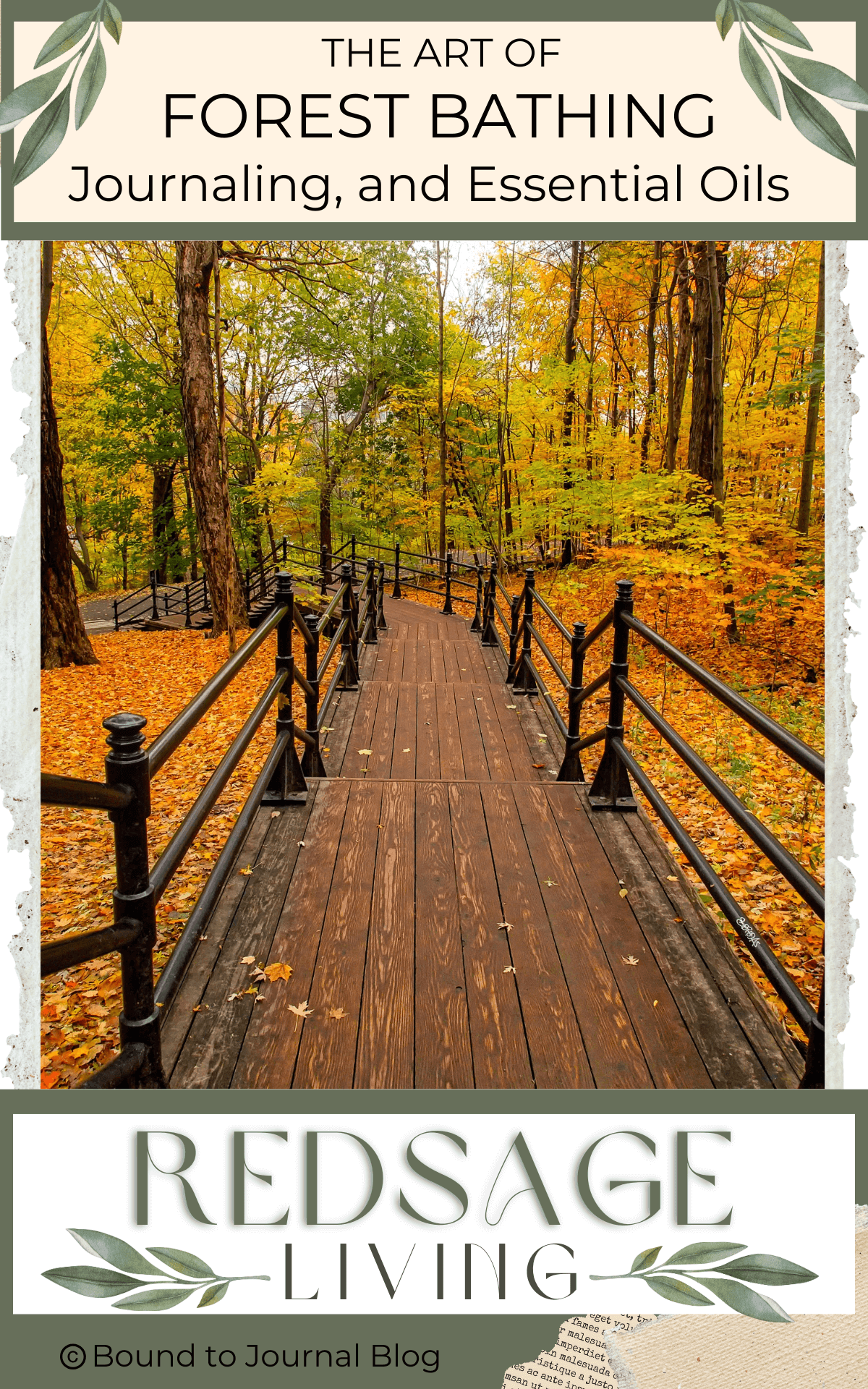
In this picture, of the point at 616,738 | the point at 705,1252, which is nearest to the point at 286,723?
the point at 616,738

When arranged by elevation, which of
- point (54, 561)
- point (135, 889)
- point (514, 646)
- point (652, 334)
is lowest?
point (135, 889)

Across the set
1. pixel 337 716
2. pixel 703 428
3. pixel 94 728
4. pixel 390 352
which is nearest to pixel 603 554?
pixel 703 428

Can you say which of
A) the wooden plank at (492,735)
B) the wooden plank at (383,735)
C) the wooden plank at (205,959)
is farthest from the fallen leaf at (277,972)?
the wooden plank at (492,735)

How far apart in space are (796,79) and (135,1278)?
2971 millimetres

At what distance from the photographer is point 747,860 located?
527 cm

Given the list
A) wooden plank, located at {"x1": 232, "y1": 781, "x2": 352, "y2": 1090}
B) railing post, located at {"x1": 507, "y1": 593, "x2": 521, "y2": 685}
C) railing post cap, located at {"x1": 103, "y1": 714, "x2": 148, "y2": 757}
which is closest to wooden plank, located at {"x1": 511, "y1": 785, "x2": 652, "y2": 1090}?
wooden plank, located at {"x1": 232, "y1": 781, "x2": 352, "y2": 1090}

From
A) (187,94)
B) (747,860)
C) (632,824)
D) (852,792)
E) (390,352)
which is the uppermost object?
(390,352)

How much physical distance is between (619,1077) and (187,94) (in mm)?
2768

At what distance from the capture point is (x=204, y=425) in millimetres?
→ 11680

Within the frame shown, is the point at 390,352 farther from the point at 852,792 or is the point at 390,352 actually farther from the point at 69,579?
the point at 852,792

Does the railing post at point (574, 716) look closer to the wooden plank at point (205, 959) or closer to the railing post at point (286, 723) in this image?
the railing post at point (286, 723)

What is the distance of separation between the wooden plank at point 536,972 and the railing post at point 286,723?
901 mm

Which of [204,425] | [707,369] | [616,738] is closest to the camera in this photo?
[616,738]

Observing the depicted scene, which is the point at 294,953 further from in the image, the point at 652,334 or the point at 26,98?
the point at 652,334
